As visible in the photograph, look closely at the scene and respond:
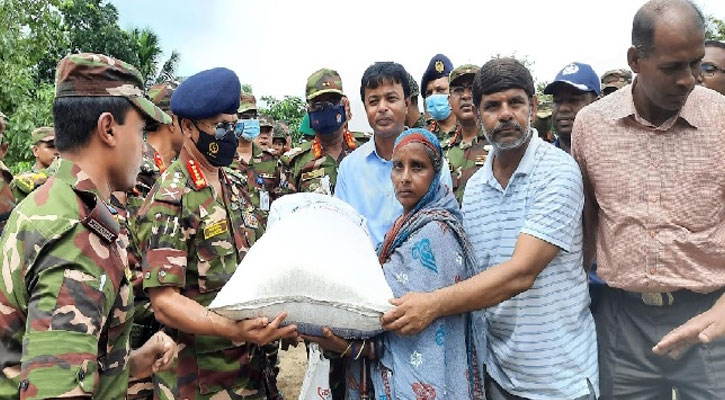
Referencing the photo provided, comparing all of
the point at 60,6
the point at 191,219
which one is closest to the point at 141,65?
the point at 60,6

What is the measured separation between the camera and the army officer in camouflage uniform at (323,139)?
14.3 ft

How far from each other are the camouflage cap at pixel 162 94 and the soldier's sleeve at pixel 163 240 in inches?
80.6

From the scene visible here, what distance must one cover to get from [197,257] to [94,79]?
89 cm

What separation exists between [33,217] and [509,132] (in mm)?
1743

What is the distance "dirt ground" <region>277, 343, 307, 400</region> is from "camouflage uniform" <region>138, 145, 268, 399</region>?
10.00 feet

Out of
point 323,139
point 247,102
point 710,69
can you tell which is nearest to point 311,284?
point 323,139

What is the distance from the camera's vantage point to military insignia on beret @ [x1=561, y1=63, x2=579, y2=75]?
3.60 metres

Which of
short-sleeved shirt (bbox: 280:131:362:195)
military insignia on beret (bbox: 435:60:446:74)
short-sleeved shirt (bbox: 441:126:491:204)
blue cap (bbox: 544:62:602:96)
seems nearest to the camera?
blue cap (bbox: 544:62:602:96)

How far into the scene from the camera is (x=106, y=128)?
1697 millimetres

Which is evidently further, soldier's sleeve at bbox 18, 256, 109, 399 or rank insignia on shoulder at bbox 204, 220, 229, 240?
rank insignia on shoulder at bbox 204, 220, 229, 240

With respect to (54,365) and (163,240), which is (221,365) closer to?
(163,240)

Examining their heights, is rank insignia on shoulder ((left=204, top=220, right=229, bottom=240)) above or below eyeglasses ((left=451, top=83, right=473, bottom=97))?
below

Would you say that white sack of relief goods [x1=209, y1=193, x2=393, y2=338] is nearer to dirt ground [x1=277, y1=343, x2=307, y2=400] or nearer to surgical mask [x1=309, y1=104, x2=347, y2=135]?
surgical mask [x1=309, y1=104, x2=347, y2=135]

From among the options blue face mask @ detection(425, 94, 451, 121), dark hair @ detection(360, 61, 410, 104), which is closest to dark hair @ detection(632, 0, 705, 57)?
dark hair @ detection(360, 61, 410, 104)
